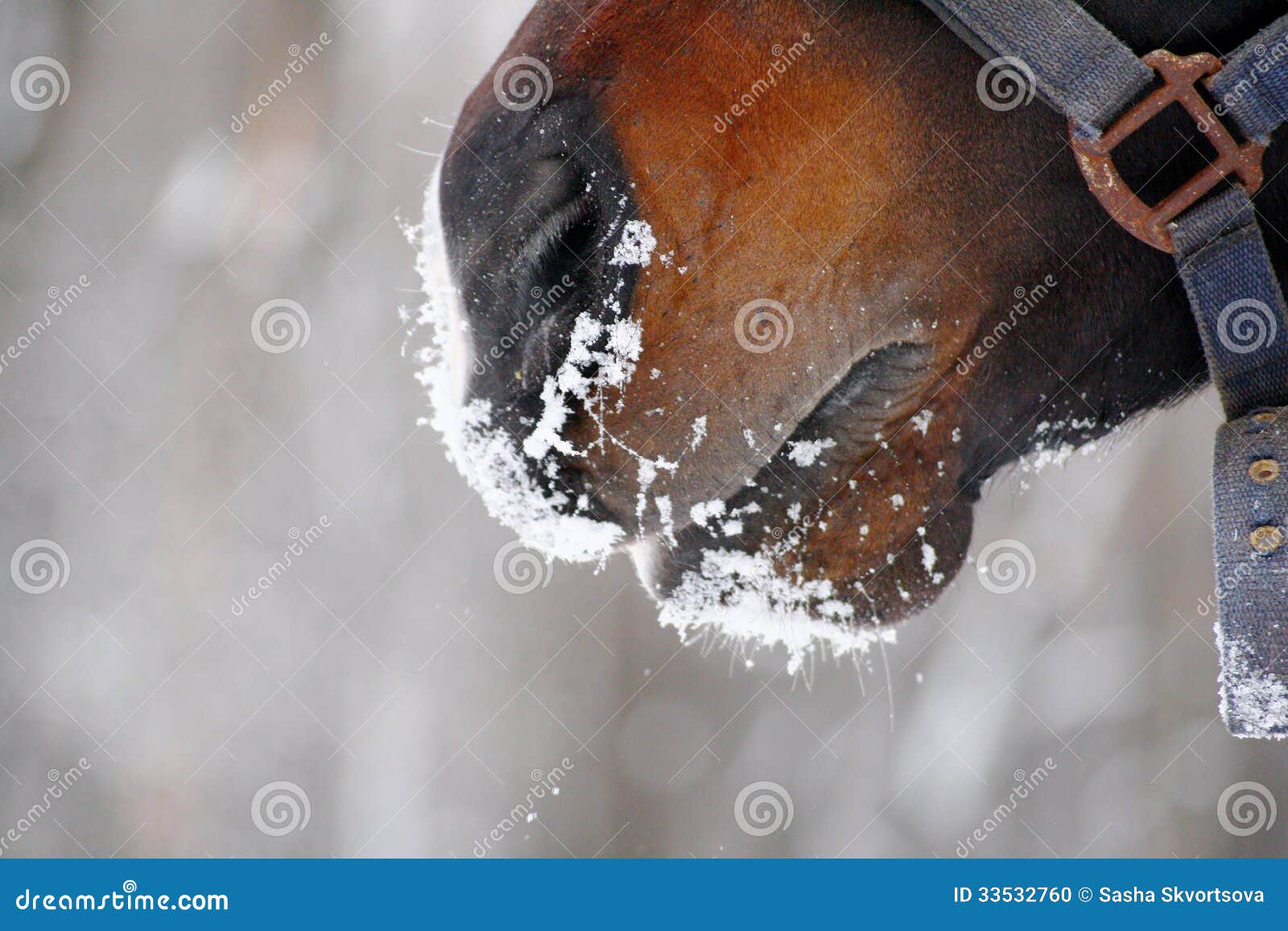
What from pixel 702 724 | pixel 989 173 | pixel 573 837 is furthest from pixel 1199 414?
pixel 989 173

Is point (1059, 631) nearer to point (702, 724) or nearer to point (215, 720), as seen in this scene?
point (702, 724)

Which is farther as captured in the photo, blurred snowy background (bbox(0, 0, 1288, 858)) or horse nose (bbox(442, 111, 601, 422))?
A: blurred snowy background (bbox(0, 0, 1288, 858))

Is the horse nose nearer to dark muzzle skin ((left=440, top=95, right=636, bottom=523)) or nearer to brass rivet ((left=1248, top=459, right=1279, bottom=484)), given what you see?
dark muzzle skin ((left=440, top=95, right=636, bottom=523))

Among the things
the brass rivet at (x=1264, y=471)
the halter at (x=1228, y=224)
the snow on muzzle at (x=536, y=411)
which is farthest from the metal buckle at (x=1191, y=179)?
the snow on muzzle at (x=536, y=411)

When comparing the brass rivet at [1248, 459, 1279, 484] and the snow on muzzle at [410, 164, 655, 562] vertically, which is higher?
the brass rivet at [1248, 459, 1279, 484]

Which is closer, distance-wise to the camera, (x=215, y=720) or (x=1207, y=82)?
(x=1207, y=82)

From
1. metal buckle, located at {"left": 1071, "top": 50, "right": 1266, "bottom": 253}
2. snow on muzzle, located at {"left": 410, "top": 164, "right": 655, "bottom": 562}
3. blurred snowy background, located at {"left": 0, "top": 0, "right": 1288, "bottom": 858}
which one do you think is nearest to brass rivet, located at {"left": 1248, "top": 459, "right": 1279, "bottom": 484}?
metal buckle, located at {"left": 1071, "top": 50, "right": 1266, "bottom": 253}

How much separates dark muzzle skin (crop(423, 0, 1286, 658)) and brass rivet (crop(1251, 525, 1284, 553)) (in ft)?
0.80

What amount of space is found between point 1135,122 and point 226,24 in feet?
9.51

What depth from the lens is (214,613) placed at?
2.74 m

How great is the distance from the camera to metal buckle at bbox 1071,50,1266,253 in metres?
0.80

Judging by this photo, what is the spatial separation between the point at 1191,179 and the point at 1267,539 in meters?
0.31

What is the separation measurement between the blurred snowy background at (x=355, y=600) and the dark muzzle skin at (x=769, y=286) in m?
1.61
